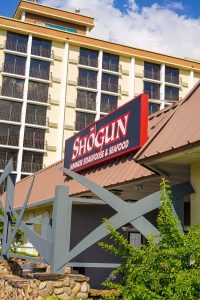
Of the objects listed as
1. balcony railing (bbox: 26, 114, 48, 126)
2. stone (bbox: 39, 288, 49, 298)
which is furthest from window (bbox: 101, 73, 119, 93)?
stone (bbox: 39, 288, 49, 298)

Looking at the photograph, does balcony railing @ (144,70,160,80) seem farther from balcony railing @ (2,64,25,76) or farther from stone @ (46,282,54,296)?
stone @ (46,282,54,296)

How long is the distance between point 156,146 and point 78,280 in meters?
3.63

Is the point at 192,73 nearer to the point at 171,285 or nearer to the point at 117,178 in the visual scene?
the point at 117,178

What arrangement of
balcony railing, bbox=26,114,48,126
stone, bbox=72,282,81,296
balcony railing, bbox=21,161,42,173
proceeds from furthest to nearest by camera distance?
balcony railing, bbox=26,114,48,126
balcony railing, bbox=21,161,42,173
stone, bbox=72,282,81,296

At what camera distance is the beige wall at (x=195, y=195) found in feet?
27.3

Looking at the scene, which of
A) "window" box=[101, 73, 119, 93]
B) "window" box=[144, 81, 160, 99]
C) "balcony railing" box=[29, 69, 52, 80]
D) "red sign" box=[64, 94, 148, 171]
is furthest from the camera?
"window" box=[144, 81, 160, 99]

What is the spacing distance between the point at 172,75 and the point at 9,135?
2745cm

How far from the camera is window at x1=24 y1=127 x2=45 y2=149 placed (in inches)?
2160

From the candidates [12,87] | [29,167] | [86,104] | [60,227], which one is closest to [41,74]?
[12,87]

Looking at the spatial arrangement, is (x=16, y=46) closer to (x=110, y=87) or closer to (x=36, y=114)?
(x=36, y=114)

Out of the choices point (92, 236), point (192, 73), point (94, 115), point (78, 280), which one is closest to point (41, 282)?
point (78, 280)

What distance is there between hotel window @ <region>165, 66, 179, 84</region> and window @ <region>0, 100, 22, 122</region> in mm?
23780

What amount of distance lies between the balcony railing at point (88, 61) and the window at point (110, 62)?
50.8 inches

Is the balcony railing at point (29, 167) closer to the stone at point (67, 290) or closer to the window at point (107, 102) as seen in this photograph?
the window at point (107, 102)
